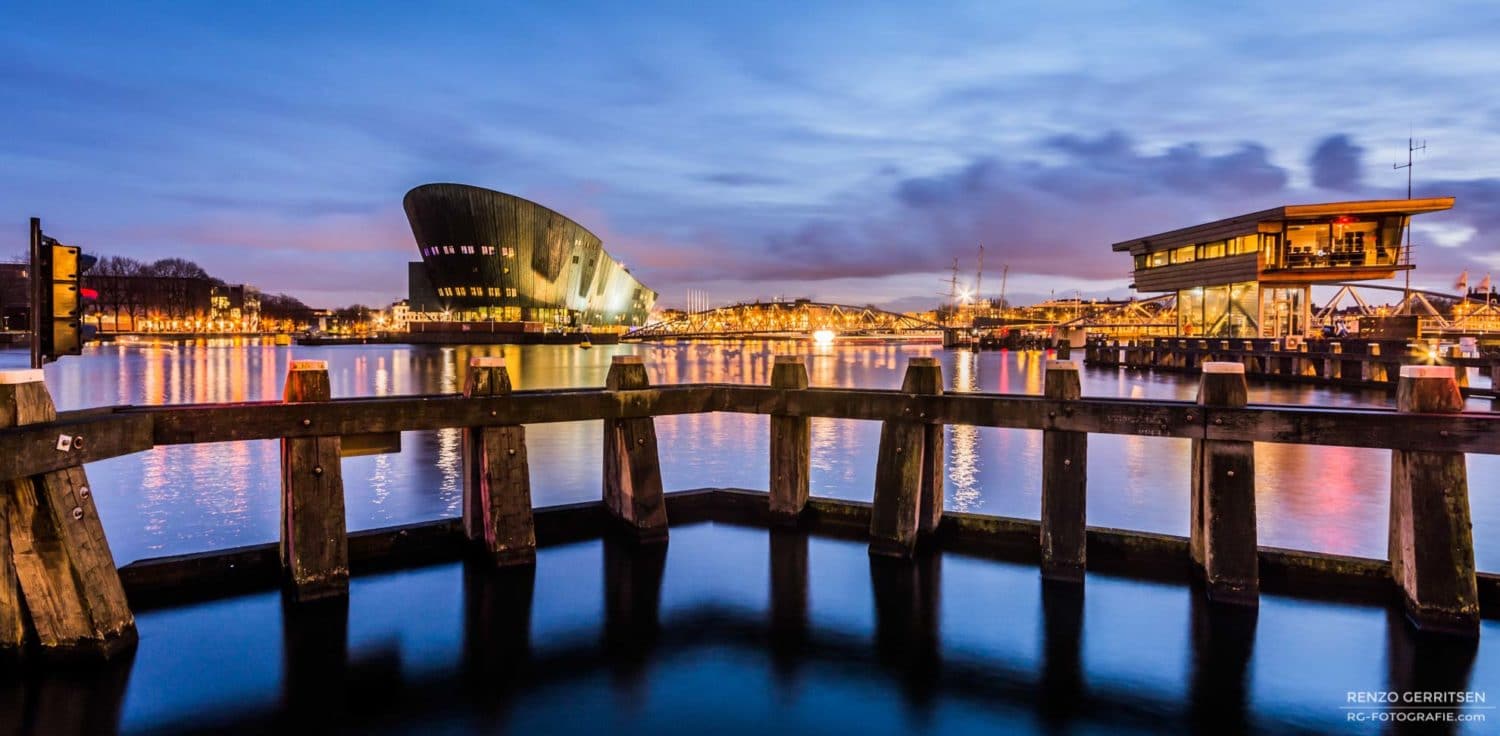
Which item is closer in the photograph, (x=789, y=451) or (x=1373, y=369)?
(x=789, y=451)

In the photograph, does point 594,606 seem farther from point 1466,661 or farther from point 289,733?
point 1466,661

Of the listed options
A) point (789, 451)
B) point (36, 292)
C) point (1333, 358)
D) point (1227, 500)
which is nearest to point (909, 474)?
point (789, 451)

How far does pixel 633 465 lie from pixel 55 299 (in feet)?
22.7

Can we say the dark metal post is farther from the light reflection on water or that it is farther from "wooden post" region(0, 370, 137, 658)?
the light reflection on water

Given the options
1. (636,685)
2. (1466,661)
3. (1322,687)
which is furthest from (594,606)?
(1466,661)

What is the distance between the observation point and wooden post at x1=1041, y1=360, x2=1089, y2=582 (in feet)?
34.9

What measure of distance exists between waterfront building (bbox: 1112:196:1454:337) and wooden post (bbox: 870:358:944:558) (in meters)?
64.1

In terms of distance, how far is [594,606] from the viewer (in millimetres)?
11125

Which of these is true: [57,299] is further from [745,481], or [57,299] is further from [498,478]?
[745,481]

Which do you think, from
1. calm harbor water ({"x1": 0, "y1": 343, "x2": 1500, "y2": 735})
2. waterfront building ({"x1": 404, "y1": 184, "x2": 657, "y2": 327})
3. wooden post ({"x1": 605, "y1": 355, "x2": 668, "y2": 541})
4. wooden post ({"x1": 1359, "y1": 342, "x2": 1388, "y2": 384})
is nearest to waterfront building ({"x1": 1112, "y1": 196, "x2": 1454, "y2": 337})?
wooden post ({"x1": 1359, "y1": 342, "x2": 1388, "y2": 384})

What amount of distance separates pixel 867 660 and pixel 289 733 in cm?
557

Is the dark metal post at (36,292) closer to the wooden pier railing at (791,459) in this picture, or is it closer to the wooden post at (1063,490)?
the wooden pier railing at (791,459)

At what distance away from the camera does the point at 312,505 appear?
9.82 m

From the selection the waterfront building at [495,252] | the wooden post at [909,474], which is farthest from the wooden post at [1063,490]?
the waterfront building at [495,252]
